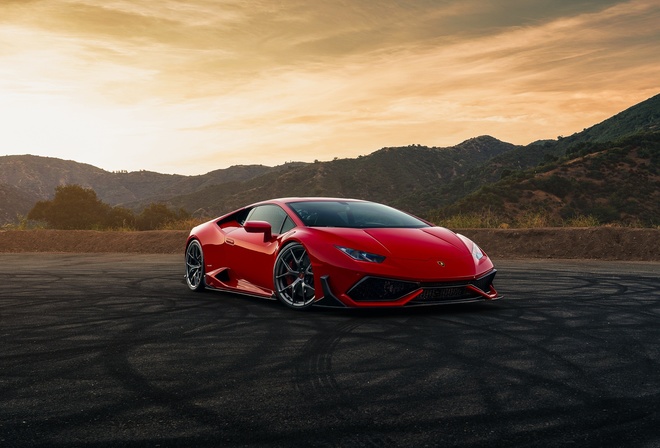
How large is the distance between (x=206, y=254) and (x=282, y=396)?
6.05 metres

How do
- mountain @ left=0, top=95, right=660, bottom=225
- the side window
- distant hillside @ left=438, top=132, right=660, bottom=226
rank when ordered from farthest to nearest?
mountain @ left=0, top=95, right=660, bottom=225 → distant hillside @ left=438, top=132, right=660, bottom=226 → the side window

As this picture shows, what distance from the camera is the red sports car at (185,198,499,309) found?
8094mm

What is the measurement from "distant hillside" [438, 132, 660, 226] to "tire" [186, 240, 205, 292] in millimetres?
35149

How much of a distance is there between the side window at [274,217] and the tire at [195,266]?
1029 millimetres

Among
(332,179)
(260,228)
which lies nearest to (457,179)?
(332,179)

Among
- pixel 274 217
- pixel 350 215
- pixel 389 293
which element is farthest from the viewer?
pixel 274 217

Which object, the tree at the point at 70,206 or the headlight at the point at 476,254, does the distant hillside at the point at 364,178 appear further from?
the headlight at the point at 476,254

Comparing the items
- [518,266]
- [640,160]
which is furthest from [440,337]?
[640,160]

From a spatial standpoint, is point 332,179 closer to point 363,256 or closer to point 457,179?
point 457,179

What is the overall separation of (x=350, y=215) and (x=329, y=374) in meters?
4.23

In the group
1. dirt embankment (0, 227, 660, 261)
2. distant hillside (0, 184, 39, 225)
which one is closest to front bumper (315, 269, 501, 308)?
dirt embankment (0, 227, 660, 261)

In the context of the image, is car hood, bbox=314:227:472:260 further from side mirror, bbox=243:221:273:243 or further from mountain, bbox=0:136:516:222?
mountain, bbox=0:136:516:222

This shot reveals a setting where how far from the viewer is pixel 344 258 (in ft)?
26.8

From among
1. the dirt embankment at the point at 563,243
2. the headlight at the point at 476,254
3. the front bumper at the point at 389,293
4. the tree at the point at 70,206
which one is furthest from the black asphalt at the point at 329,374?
the tree at the point at 70,206
